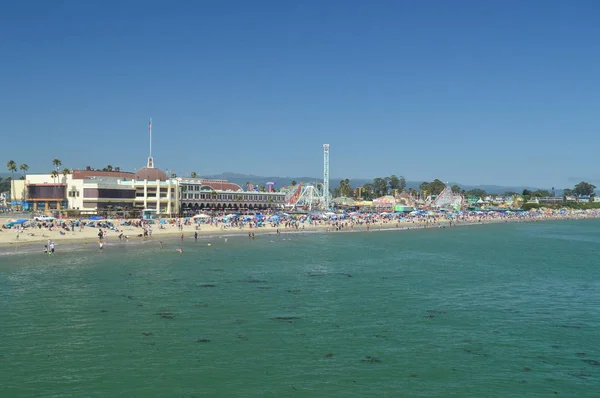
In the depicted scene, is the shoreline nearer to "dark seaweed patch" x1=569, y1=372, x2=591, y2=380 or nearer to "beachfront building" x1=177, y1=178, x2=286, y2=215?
"beachfront building" x1=177, y1=178, x2=286, y2=215

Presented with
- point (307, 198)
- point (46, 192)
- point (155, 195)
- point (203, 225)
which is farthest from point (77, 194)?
point (307, 198)

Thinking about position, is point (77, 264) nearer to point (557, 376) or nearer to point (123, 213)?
point (557, 376)

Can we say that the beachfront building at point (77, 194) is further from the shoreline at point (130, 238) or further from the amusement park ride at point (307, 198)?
the amusement park ride at point (307, 198)

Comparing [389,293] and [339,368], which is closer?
[339,368]

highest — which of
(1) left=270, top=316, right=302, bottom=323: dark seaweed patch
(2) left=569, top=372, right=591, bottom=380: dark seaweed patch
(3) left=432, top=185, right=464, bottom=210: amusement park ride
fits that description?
(3) left=432, top=185, right=464, bottom=210: amusement park ride

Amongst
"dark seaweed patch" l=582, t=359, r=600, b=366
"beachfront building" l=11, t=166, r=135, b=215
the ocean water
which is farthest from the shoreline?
"dark seaweed patch" l=582, t=359, r=600, b=366

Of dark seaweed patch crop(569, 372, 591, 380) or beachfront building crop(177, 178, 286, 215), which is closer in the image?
dark seaweed patch crop(569, 372, 591, 380)

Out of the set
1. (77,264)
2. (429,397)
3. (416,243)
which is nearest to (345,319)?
(429,397)
